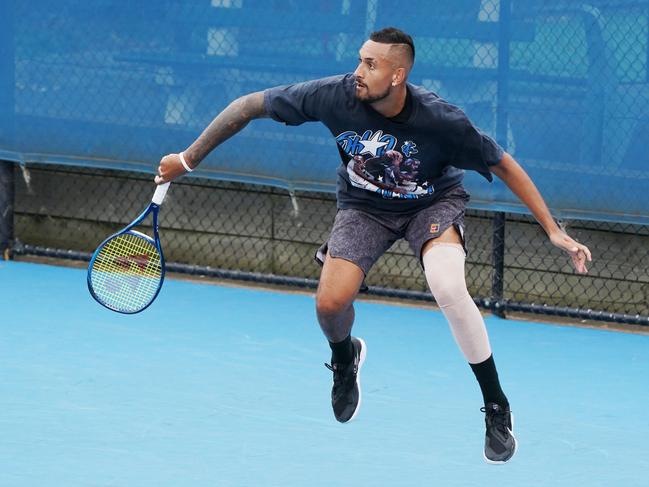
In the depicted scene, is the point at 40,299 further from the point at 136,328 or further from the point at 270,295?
the point at 270,295

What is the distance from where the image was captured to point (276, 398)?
23.3 feet

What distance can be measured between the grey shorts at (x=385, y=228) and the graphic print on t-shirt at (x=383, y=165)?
0.36 ft

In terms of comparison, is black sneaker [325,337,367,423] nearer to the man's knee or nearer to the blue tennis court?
the blue tennis court

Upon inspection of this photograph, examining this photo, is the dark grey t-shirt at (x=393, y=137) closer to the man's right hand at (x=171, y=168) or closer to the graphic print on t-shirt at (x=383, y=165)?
the graphic print on t-shirt at (x=383, y=165)

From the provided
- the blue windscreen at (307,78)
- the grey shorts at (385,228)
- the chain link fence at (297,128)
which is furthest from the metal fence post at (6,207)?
the grey shorts at (385,228)

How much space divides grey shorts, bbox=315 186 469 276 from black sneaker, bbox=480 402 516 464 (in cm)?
71

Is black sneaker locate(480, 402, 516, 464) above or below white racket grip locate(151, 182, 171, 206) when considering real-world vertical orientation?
below

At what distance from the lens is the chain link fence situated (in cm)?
826

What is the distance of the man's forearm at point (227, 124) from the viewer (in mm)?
5801

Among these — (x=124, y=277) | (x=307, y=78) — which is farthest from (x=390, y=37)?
(x=307, y=78)

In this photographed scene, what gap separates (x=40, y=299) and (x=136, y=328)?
0.96m

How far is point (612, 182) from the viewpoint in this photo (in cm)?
827

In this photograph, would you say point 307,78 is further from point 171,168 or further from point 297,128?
point 171,168

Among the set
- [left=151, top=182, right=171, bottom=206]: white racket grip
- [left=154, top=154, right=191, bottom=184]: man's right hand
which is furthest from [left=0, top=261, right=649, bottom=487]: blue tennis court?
[left=154, top=154, right=191, bottom=184]: man's right hand
